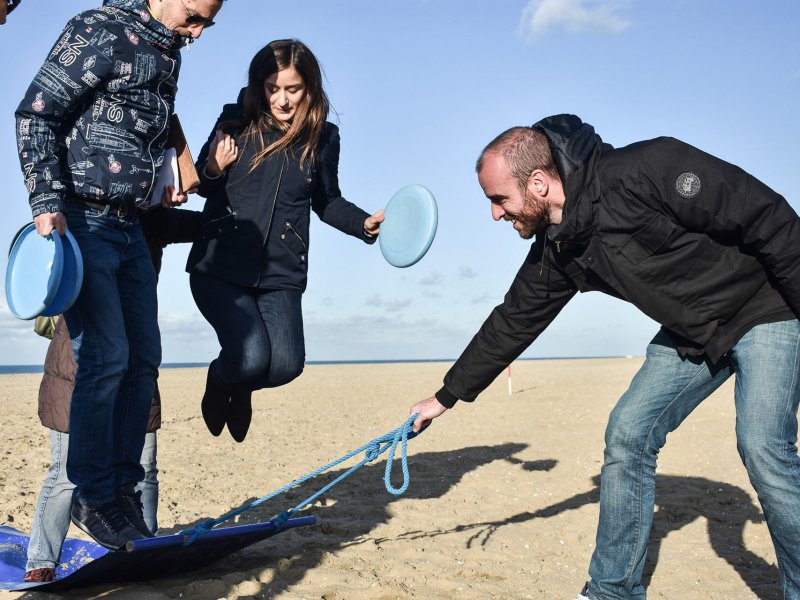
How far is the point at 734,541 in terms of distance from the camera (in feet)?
16.0

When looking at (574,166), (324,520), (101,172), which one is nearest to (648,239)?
(574,166)

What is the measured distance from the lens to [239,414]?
460 centimetres

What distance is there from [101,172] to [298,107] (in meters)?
1.30

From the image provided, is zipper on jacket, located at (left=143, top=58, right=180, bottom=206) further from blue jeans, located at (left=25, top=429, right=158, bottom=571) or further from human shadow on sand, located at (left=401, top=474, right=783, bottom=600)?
human shadow on sand, located at (left=401, top=474, right=783, bottom=600)

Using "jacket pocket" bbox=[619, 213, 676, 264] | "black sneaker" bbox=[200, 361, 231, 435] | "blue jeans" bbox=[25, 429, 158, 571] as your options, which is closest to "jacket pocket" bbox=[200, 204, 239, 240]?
"black sneaker" bbox=[200, 361, 231, 435]

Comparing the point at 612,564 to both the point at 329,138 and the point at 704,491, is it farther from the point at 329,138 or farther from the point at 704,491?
the point at 704,491

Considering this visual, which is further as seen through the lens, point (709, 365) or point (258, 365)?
point (258, 365)

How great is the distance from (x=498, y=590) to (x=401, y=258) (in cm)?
172

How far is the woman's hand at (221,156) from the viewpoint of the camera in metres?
4.00

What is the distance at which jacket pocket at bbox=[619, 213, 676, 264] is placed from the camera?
304cm

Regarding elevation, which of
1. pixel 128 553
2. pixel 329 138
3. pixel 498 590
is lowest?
pixel 498 590

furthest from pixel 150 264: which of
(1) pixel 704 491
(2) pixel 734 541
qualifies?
(1) pixel 704 491

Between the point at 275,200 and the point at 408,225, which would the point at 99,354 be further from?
the point at 408,225

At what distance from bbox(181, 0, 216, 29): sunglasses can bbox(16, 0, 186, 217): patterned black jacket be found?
89 mm
